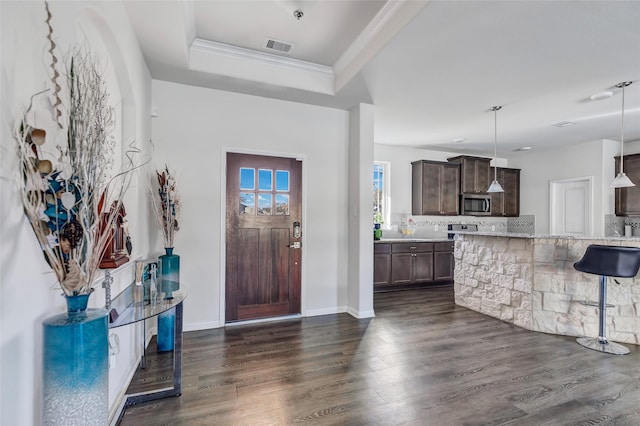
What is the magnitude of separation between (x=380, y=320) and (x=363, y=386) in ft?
5.11

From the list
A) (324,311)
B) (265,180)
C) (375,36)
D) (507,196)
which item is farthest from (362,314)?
(507,196)

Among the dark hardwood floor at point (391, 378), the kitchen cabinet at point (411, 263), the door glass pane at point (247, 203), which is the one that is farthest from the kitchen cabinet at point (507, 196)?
the door glass pane at point (247, 203)

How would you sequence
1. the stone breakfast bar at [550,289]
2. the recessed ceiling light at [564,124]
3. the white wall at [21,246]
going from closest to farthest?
the white wall at [21,246], the stone breakfast bar at [550,289], the recessed ceiling light at [564,124]

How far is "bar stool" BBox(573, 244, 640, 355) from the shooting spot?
9.41ft

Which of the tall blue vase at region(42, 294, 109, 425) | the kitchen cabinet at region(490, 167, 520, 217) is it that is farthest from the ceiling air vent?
the kitchen cabinet at region(490, 167, 520, 217)

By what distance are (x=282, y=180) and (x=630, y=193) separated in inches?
239

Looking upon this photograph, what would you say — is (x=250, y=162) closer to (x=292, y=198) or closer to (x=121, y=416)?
(x=292, y=198)

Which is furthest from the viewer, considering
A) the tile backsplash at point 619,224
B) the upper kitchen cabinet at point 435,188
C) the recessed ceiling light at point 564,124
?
the upper kitchen cabinet at point 435,188

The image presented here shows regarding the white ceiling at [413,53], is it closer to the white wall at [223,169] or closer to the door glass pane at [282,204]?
the white wall at [223,169]

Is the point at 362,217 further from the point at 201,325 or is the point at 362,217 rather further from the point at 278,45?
the point at 201,325

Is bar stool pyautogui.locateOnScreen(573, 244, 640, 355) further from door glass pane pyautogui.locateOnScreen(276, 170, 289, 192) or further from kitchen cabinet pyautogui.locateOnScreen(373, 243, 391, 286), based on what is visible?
door glass pane pyautogui.locateOnScreen(276, 170, 289, 192)

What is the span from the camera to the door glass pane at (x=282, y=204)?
12.6ft

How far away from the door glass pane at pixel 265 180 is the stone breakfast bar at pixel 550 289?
2987 mm

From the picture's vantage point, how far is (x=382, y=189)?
6.15 metres
